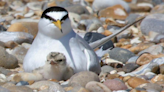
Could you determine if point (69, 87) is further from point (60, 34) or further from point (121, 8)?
point (121, 8)

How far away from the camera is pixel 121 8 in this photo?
9.02m

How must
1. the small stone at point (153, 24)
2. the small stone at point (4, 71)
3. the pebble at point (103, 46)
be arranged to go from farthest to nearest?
the small stone at point (153, 24) < the small stone at point (4, 71) < the pebble at point (103, 46)

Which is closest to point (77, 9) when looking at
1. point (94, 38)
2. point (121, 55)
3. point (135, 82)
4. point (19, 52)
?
point (94, 38)

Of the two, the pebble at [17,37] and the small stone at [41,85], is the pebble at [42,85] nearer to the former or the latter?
the small stone at [41,85]

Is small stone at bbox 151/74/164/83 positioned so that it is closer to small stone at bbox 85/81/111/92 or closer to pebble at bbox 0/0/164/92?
pebble at bbox 0/0/164/92

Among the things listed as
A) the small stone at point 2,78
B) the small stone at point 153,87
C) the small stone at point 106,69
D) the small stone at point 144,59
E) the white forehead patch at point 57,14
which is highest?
the white forehead patch at point 57,14

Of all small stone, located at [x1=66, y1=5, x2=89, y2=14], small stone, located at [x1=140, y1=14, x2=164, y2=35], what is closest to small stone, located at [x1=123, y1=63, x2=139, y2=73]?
small stone, located at [x1=140, y1=14, x2=164, y2=35]

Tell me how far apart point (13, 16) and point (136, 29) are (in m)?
3.24

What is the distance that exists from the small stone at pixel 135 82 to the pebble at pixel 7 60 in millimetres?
1718

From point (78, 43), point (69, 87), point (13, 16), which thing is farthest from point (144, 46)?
point (13, 16)

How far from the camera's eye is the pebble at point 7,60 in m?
4.68

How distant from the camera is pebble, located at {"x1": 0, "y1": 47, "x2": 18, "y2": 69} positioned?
184 inches

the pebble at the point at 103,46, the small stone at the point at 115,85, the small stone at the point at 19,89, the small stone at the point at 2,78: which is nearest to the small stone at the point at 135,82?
the pebble at the point at 103,46

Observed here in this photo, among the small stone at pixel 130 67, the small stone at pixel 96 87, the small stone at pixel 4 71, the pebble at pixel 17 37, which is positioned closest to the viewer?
the small stone at pixel 96 87
